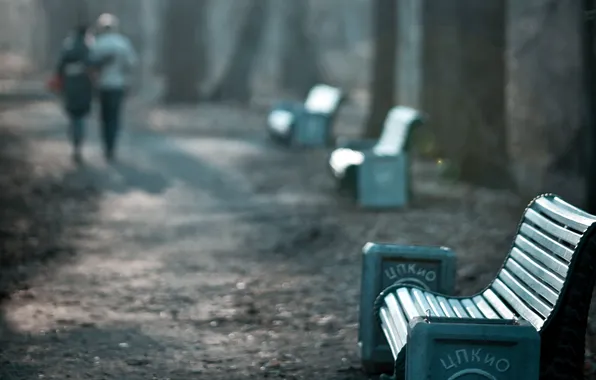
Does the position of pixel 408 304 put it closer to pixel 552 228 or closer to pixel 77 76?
pixel 552 228

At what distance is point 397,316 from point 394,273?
0.90 metres

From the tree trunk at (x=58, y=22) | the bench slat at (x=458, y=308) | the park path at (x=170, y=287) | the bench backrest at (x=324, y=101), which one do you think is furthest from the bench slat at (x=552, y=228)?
the tree trunk at (x=58, y=22)

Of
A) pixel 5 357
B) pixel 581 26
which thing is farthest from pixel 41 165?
pixel 5 357

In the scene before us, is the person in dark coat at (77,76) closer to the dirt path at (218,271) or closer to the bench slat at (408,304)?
the dirt path at (218,271)

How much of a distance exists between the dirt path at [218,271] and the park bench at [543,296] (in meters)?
0.89

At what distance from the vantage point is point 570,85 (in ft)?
→ 39.6

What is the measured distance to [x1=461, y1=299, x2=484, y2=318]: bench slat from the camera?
595cm

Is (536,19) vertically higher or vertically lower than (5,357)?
higher

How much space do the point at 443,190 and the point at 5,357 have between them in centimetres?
842

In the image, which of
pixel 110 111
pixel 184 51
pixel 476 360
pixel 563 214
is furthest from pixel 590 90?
pixel 184 51

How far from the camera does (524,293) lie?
19.3 feet

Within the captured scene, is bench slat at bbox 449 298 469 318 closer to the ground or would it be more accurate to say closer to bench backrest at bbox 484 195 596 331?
bench backrest at bbox 484 195 596 331

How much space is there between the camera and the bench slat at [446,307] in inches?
227

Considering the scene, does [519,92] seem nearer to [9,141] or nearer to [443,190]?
[443,190]
